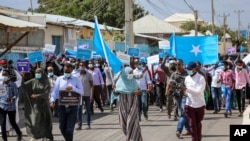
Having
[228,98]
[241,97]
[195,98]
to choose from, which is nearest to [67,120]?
[195,98]

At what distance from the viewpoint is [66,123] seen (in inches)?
Result: 453

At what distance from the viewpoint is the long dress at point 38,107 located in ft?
40.2

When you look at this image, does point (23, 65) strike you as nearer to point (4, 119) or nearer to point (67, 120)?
point (4, 119)

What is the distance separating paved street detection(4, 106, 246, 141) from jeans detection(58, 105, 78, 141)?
5.63ft

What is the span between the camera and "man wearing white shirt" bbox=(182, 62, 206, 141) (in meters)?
11.4

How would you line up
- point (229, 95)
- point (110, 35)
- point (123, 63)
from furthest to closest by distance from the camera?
point (110, 35)
point (229, 95)
point (123, 63)

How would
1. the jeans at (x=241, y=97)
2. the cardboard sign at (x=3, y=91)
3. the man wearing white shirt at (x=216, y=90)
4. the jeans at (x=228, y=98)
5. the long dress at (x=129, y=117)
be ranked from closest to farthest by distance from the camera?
the long dress at (x=129, y=117) < the cardboard sign at (x=3, y=91) < the jeans at (x=228, y=98) < the jeans at (x=241, y=97) < the man wearing white shirt at (x=216, y=90)

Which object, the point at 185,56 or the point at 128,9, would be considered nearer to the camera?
the point at 185,56

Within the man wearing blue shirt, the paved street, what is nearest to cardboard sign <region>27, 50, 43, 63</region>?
the paved street

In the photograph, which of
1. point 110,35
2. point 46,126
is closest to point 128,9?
point 46,126

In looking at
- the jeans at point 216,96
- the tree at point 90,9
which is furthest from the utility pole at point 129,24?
the tree at point 90,9

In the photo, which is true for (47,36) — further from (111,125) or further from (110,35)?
(111,125)

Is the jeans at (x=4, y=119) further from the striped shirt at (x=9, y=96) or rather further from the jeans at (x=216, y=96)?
the jeans at (x=216, y=96)

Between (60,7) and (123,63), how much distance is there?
51.8 meters
